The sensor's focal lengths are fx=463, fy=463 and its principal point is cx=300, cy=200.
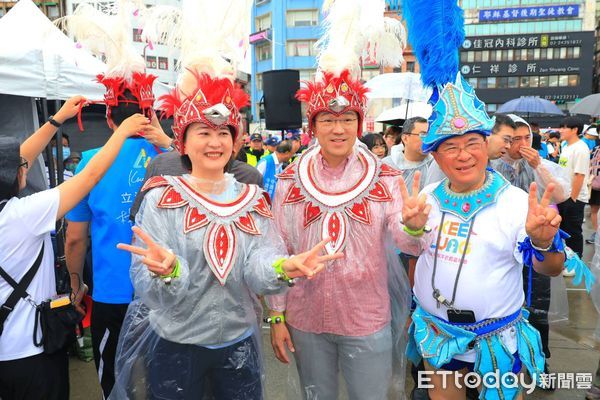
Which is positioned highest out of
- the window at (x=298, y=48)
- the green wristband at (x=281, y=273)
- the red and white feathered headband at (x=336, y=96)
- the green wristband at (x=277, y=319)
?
the window at (x=298, y=48)

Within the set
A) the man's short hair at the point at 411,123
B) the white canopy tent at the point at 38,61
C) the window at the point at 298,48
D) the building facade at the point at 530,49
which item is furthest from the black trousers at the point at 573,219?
the building facade at the point at 530,49

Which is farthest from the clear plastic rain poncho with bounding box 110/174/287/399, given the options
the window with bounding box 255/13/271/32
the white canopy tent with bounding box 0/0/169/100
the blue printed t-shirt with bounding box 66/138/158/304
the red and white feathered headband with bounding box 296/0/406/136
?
the window with bounding box 255/13/271/32

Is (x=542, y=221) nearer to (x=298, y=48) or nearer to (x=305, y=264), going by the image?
(x=305, y=264)

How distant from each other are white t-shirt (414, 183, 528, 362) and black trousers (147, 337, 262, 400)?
0.94 m

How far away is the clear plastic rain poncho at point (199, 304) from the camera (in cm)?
184

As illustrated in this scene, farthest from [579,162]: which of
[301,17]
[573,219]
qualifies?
[301,17]

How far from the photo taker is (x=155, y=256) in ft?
5.42

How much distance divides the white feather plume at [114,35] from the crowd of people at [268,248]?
0.01m

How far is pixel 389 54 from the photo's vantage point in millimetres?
2842

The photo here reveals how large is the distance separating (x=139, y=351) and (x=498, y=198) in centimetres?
167

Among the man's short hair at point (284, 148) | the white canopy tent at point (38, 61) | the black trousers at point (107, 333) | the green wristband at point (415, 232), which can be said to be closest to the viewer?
the green wristband at point (415, 232)

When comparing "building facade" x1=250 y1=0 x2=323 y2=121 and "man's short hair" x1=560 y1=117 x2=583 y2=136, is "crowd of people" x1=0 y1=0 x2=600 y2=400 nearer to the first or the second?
"man's short hair" x1=560 y1=117 x2=583 y2=136

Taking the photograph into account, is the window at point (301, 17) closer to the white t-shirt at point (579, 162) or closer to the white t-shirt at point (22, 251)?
the white t-shirt at point (579, 162)

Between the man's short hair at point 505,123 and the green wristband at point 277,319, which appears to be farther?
the man's short hair at point 505,123
